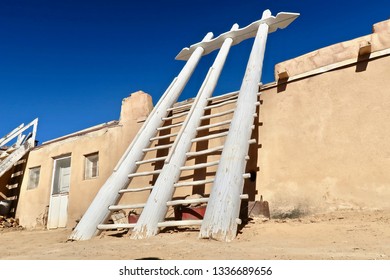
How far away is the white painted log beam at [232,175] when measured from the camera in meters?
2.94

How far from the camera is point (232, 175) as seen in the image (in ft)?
10.7

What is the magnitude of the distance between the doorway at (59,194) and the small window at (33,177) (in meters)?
0.74

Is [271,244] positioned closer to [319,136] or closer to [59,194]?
[319,136]

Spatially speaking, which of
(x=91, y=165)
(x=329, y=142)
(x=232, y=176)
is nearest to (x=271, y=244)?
(x=232, y=176)

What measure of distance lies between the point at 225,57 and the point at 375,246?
4.02 meters

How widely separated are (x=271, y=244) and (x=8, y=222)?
6.83m

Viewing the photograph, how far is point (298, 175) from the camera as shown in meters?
4.45

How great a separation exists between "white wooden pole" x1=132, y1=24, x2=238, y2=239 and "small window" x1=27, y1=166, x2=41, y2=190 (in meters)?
4.99

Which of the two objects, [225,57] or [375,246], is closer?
[375,246]

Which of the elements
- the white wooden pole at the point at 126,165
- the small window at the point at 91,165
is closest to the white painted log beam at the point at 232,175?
the white wooden pole at the point at 126,165

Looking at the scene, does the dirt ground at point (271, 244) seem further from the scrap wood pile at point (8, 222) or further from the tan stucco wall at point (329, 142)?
the scrap wood pile at point (8, 222)

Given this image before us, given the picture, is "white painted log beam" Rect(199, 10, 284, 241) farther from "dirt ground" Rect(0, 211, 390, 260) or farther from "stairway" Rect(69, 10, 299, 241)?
"dirt ground" Rect(0, 211, 390, 260)
